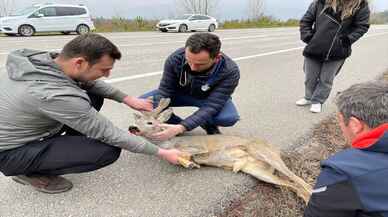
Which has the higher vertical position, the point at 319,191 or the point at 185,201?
the point at 319,191

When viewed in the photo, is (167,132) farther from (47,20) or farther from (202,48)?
(47,20)

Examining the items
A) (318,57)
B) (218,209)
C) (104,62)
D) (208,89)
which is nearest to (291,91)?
(318,57)

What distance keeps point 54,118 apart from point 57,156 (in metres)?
0.40

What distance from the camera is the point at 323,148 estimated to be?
4184mm

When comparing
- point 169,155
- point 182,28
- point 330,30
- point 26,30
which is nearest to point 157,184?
point 169,155

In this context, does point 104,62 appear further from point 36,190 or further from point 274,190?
point 274,190

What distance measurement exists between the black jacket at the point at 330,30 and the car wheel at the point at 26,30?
46.7 ft

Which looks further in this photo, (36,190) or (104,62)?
(36,190)

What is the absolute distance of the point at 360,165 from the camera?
1.58 meters

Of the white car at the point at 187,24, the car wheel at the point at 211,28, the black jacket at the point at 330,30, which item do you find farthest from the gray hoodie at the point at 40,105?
the car wheel at the point at 211,28

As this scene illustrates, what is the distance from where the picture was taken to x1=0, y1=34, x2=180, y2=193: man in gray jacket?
8.36 feet

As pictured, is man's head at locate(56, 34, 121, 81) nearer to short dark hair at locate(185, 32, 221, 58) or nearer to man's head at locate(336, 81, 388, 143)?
short dark hair at locate(185, 32, 221, 58)

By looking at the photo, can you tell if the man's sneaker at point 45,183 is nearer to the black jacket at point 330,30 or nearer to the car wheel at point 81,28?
the black jacket at point 330,30

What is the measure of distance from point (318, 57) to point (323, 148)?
5.09 ft
